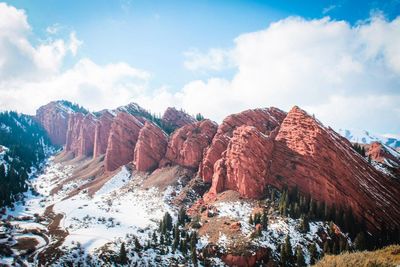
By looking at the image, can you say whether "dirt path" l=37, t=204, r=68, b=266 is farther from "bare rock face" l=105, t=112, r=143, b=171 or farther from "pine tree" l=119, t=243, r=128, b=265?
"bare rock face" l=105, t=112, r=143, b=171

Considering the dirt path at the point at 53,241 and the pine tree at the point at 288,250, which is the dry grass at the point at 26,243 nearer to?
the dirt path at the point at 53,241

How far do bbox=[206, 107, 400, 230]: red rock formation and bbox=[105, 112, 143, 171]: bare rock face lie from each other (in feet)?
224

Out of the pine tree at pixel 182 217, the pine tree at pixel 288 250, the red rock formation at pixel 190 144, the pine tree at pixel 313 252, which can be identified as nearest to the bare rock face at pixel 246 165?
the pine tree at pixel 182 217

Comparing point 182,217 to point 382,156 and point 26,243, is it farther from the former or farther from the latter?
point 382,156

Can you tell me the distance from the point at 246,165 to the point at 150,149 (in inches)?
2213

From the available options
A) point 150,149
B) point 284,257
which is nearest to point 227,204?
point 284,257

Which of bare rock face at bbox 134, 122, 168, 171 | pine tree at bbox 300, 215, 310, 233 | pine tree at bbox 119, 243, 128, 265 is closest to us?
pine tree at bbox 119, 243, 128, 265

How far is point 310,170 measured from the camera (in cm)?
9119

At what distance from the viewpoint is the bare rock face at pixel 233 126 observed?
110688mm

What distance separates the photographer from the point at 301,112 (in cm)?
10006

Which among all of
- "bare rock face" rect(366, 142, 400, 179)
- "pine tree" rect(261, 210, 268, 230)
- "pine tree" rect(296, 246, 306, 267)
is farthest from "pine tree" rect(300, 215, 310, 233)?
"bare rock face" rect(366, 142, 400, 179)

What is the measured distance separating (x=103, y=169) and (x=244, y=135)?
3364 inches

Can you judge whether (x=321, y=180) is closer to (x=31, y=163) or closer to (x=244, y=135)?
(x=244, y=135)

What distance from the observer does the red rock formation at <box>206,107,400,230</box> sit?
86125 millimetres
